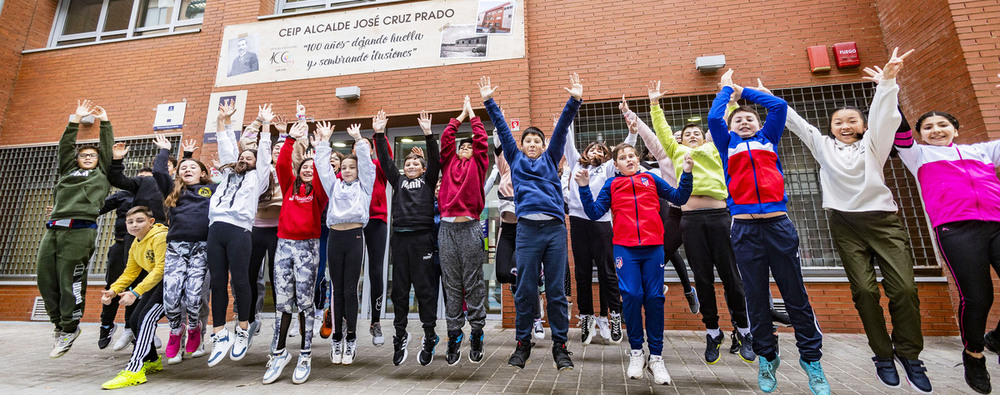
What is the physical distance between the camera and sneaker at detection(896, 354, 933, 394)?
252 centimetres

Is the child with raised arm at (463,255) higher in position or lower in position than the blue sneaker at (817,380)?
higher

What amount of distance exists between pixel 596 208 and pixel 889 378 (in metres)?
2.06

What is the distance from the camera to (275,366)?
3.22 meters

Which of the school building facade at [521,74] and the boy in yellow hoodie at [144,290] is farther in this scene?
the school building facade at [521,74]

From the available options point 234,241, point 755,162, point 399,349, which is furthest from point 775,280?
point 234,241

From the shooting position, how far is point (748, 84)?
19.7ft

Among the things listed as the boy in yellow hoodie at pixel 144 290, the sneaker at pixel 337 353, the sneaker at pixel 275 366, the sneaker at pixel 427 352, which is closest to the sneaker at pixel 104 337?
the boy in yellow hoodie at pixel 144 290

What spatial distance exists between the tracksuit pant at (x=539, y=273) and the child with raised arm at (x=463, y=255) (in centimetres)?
38

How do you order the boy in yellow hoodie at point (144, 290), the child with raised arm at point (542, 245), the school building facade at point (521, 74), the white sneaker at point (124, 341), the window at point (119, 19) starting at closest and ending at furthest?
the child with raised arm at point (542, 245) < the boy in yellow hoodie at point (144, 290) < the white sneaker at point (124, 341) < the school building facade at point (521, 74) < the window at point (119, 19)

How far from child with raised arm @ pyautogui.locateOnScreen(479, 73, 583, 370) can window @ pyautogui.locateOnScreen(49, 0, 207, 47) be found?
8369 millimetres

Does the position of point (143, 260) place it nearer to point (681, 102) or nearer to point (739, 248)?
point (739, 248)

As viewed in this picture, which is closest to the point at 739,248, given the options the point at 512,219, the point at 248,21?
the point at 512,219

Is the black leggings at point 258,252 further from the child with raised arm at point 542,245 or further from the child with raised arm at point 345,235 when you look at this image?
the child with raised arm at point 542,245

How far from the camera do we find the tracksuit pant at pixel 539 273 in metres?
3.11
